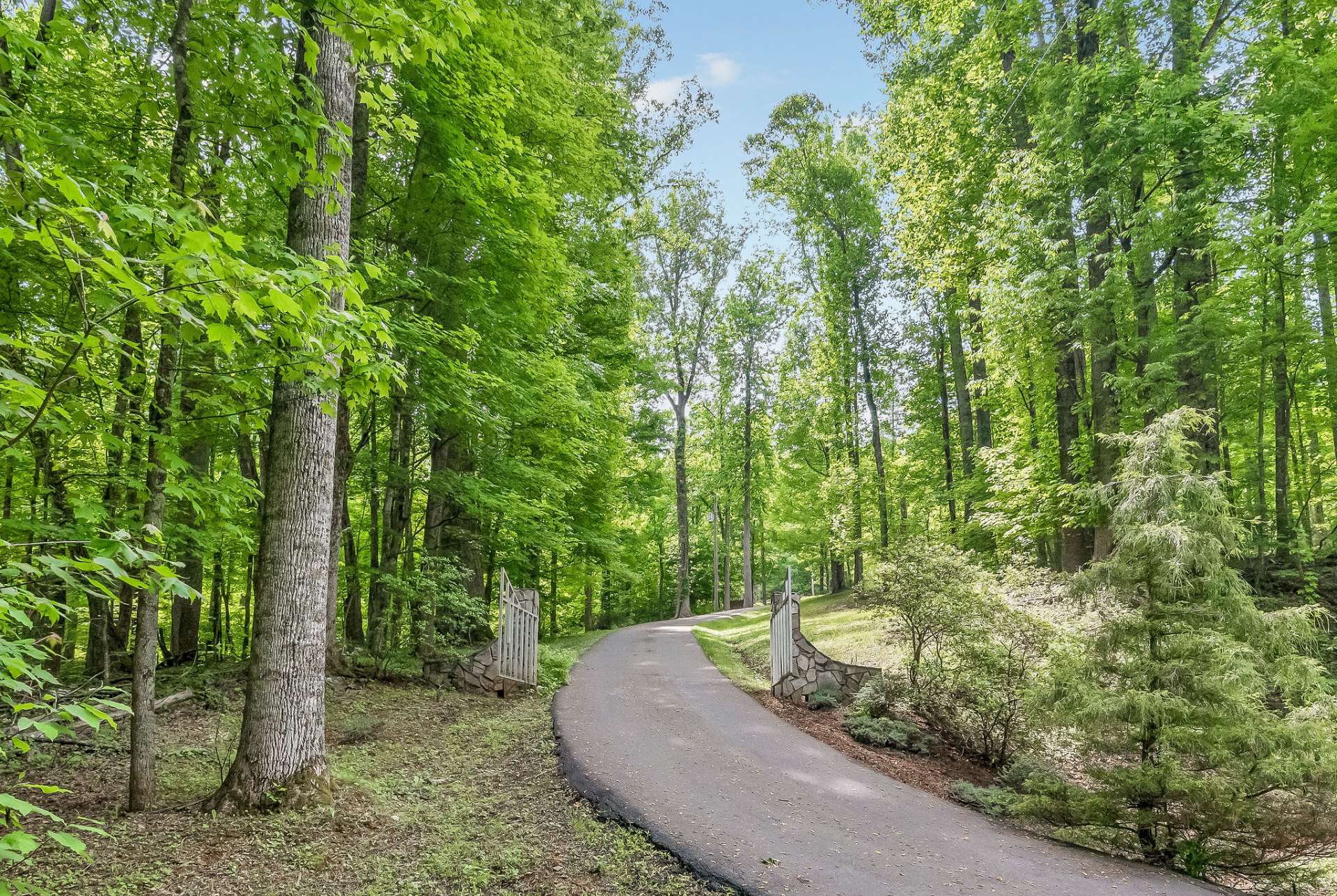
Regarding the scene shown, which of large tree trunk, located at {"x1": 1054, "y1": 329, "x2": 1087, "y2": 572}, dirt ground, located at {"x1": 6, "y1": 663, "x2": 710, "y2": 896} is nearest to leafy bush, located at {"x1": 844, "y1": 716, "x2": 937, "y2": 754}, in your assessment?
dirt ground, located at {"x1": 6, "y1": 663, "x2": 710, "y2": 896}

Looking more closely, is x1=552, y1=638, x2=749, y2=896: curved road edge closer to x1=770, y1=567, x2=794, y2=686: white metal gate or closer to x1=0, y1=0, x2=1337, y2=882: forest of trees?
x1=0, y1=0, x2=1337, y2=882: forest of trees

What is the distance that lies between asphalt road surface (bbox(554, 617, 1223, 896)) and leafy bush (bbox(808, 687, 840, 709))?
93 centimetres

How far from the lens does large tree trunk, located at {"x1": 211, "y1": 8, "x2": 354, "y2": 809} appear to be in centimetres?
454

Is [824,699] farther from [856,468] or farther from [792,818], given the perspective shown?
[856,468]

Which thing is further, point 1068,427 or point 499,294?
point 1068,427

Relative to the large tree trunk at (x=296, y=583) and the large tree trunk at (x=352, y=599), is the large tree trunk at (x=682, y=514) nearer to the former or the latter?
the large tree trunk at (x=352, y=599)

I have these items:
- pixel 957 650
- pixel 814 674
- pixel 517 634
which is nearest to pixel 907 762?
pixel 957 650

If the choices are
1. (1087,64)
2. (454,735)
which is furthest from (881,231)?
(454,735)

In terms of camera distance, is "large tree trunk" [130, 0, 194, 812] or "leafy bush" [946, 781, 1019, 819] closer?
"large tree trunk" [130, 0, 194, 812]

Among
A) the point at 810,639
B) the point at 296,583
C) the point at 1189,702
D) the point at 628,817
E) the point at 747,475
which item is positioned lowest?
the point at 810,639

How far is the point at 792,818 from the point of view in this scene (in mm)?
4965

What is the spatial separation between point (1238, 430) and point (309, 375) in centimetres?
2045

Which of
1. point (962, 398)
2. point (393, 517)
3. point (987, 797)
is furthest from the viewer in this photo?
point (962, 398)

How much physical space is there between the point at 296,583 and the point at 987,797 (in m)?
6.14
